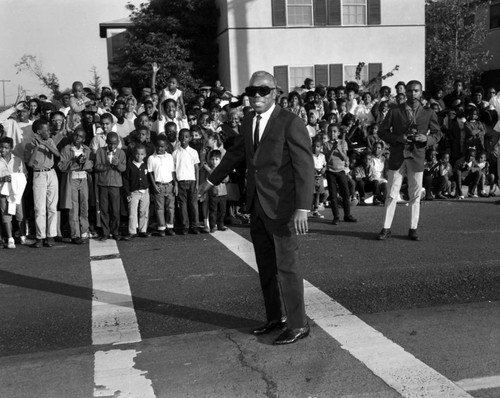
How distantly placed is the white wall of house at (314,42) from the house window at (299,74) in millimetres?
168

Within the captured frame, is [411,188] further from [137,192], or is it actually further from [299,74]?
[299,74]

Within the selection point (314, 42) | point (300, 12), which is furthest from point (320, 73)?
point (300, 12)

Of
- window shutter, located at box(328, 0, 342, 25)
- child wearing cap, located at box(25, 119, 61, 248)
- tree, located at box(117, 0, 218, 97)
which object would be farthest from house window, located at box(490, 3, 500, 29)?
child wearing cap, located at box(25, 119, 61, 248)

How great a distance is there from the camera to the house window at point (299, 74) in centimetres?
2389

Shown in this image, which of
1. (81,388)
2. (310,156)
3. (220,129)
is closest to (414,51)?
(220,129)

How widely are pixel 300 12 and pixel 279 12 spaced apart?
2.70 feet

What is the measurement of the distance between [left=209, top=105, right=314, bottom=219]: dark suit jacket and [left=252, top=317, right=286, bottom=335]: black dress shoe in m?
0.94

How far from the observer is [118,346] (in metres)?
5.33

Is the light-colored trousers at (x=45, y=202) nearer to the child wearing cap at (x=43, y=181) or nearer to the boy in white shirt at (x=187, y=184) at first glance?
the child wearing cap at (x=43, y=181)

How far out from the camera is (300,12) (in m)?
23.7

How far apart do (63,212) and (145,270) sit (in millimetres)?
3224

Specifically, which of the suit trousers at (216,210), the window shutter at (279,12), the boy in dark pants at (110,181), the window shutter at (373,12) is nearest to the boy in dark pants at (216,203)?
the suit trousers at (216,210)

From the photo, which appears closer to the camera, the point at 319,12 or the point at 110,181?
the point at 110,181

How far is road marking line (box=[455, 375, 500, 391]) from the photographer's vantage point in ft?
14.1
